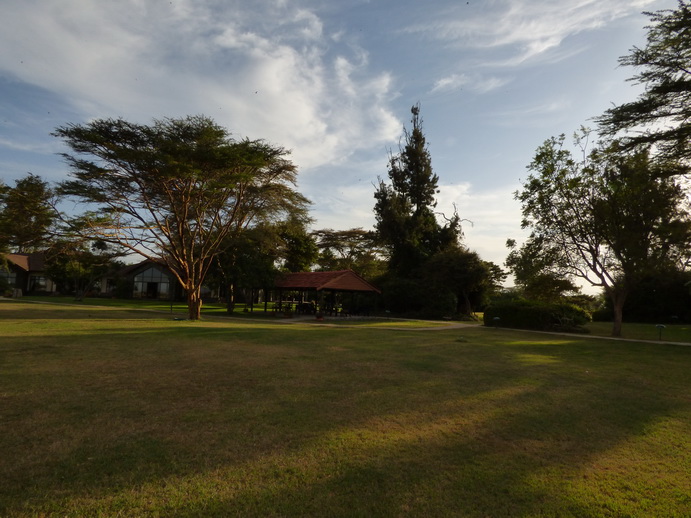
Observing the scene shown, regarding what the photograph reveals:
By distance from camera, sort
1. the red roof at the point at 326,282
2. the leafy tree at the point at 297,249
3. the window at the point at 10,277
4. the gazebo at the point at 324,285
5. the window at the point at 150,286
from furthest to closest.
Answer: the window at the point at 150,286
the window at the point at 10,277
the leafy tree at the point at 297,249
the gazebo at the point at 324,285
the red roof at the point at 326,282

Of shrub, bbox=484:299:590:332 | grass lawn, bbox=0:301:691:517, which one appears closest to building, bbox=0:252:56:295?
grass lawn, bbox=0:301:691:517

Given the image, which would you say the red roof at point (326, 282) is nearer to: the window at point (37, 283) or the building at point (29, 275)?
the building at point (29, 275)

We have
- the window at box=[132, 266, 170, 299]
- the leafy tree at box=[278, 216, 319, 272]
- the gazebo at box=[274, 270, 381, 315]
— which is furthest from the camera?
the window at box=[132, 266, 170, 299]

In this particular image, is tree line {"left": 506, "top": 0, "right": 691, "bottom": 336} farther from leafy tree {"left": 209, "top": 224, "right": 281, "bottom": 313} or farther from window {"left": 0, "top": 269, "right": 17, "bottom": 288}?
window {"left": 0, "top": 269, "right": 17, "bottom": 288}

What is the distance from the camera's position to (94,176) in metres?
22.0

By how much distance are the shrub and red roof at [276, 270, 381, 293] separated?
37.7 ft

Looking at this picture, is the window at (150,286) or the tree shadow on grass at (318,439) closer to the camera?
the tree shadow on grass at (318,439)

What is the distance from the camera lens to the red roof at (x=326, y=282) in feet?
102

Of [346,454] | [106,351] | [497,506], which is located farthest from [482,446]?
[106,351]

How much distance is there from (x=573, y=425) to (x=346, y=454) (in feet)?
12.1

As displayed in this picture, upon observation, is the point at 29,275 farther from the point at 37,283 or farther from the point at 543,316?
the point at 543,316

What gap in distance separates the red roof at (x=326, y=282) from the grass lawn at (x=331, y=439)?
2075cm

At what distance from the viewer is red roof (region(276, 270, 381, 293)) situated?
31.2 m

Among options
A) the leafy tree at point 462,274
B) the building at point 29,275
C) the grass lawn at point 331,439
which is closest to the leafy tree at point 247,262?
the leafy tree at point 462,274
